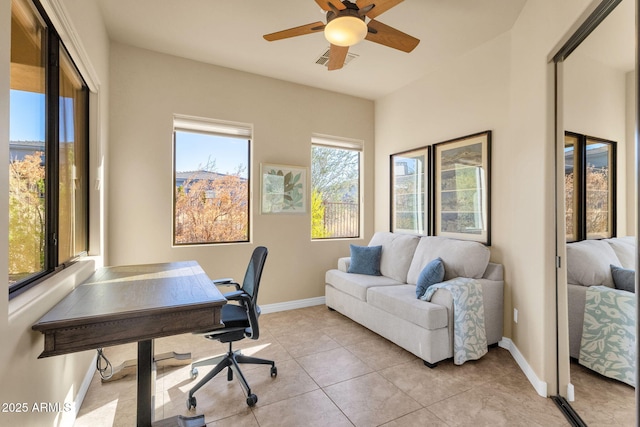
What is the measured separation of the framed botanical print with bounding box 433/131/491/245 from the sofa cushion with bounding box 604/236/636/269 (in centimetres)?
154

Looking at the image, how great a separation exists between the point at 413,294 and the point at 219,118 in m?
2.92

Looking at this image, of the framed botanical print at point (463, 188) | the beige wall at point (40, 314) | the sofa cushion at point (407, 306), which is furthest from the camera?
the framed botanical print at point (463, 188)

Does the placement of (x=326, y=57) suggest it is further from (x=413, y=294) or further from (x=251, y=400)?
(x=251, y=400)

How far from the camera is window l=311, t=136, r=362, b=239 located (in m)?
4.40

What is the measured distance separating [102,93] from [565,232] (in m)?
3.88

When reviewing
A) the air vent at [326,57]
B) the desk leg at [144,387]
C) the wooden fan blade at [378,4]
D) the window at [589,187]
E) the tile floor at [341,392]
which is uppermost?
the air vent at [326,57]

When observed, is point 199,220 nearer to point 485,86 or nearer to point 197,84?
Result: point 197,84

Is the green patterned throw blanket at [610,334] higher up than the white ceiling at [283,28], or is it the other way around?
the white ceiling at [283,28]

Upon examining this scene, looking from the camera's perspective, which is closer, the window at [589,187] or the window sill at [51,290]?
the window sill at [51,290]

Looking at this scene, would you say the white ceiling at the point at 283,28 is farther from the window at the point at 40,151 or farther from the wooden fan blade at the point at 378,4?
the window at the point at 40,151

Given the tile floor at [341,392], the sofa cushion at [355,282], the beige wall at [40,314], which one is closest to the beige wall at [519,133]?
the tile floor at [341,392]

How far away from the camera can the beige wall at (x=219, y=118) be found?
3.21m

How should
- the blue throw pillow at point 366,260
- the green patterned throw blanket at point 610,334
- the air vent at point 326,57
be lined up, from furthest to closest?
the blue throw pillow at point 366,260 → the air vent at point 326,57 → the green patterned throw blanket at point 610,334

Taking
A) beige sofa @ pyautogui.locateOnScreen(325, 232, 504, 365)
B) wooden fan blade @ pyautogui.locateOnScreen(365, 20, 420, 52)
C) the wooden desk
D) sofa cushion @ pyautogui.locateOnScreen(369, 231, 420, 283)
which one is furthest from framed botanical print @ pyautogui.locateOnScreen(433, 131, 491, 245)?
the wooden desk
